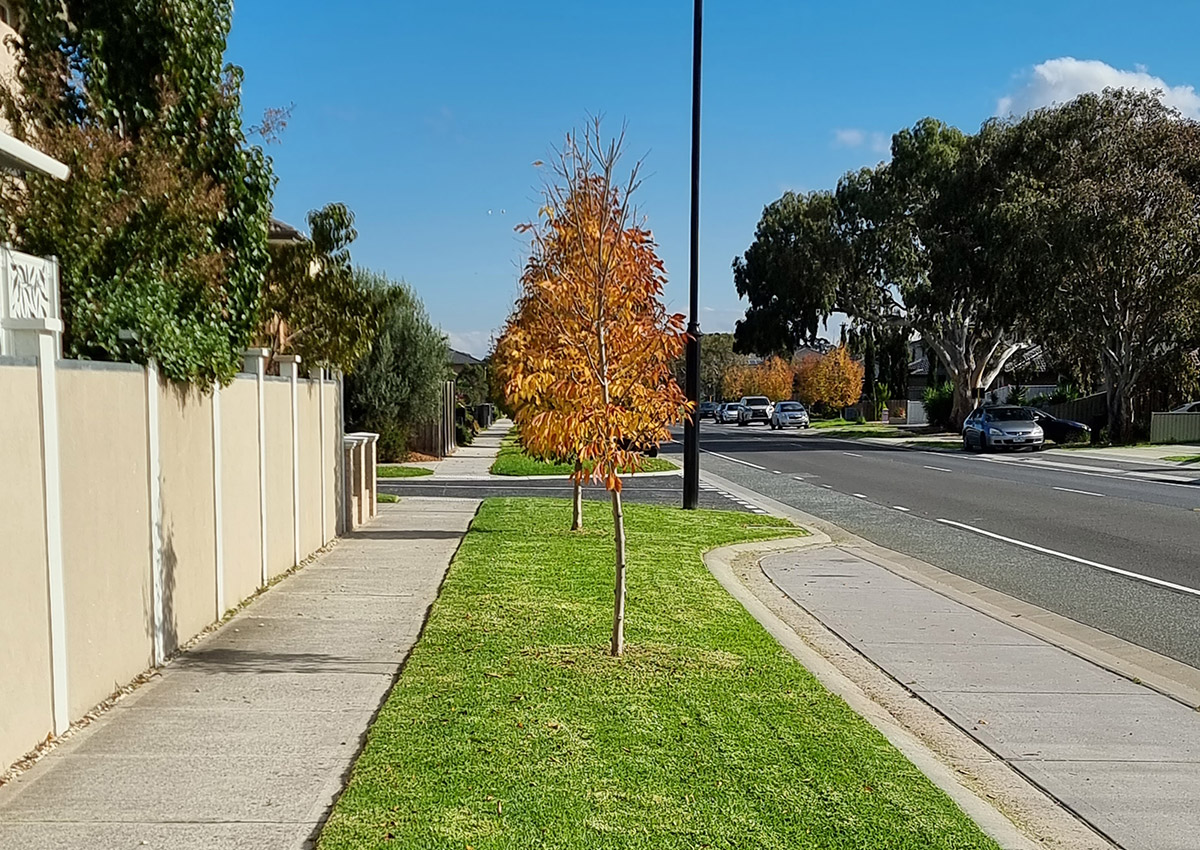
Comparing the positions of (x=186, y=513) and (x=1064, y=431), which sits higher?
(x=186, y=513)

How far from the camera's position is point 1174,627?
Answer: 852 cm

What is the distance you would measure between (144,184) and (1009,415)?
33352 millimetres

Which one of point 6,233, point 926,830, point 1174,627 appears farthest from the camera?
point 1174,627

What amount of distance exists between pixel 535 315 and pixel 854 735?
12.1ft

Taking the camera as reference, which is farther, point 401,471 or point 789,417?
point 789,417

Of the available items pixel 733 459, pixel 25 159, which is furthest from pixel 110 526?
pixel 733 459

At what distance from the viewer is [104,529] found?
580 centimetres

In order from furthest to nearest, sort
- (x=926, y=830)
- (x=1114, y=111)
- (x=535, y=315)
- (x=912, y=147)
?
(x=912, y=147), (x=1114, y=111), (x=535, y=315), (x=926, y=830)

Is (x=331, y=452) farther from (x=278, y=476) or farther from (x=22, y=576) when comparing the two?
(x=22, y=576)

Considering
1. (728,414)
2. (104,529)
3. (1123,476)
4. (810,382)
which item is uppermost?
(810,382)

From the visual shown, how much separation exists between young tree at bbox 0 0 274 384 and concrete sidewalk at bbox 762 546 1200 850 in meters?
5.38

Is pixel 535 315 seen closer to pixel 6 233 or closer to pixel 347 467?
pixel 6 233

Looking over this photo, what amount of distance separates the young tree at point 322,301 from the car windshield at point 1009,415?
27.6m

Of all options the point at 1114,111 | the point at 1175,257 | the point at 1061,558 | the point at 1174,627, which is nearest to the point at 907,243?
the point at 1114,111
